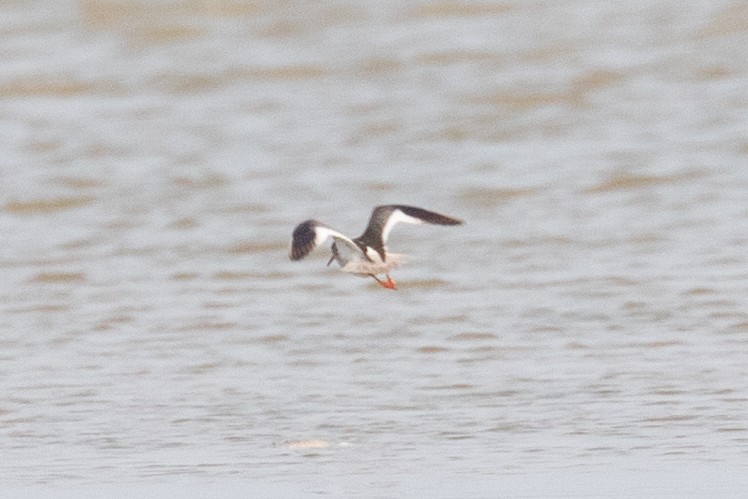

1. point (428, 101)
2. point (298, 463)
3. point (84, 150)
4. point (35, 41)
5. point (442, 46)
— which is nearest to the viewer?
point (298, 463)

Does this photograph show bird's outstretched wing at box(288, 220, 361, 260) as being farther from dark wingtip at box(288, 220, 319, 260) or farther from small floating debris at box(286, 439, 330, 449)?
small floating debris at box(286, 439, 330, 449)

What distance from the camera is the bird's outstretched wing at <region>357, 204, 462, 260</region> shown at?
21.8 ft

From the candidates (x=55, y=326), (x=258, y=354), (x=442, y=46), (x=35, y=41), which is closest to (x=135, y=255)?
(x=55, y=326)

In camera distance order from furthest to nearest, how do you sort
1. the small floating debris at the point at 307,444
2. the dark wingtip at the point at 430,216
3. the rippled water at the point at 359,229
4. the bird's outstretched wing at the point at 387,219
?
1. the bird's outstretched wing at the point at 387,219
2. the dark wingtip at the point at 430,216
3. the rippled water at the point at 359,229
4. the small floating debris at the point at 307,444

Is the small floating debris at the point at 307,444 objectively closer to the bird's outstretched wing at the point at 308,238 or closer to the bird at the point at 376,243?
the bird's outstretched wing at the point at 308,238

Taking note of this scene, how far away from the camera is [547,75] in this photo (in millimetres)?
13414

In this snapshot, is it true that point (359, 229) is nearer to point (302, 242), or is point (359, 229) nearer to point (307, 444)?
point (302, 242)

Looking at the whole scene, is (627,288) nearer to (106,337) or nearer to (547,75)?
(106,337)

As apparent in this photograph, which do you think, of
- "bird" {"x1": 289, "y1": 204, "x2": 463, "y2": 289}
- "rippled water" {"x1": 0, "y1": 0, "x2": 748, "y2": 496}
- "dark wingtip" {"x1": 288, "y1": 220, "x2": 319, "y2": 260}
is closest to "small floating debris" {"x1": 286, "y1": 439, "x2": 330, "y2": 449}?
"rippled water" {"x1": 0, "y1": 0, "x2": 748, "y2": 496}

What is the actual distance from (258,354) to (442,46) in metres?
7.73

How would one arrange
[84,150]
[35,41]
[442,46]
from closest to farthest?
[84,150], [442,46], [35,41]

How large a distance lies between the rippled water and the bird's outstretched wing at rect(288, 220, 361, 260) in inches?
20.8

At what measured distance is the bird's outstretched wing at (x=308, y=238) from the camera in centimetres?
619

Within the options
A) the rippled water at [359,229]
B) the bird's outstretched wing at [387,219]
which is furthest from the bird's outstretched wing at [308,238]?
the rippled water at [359,229]
